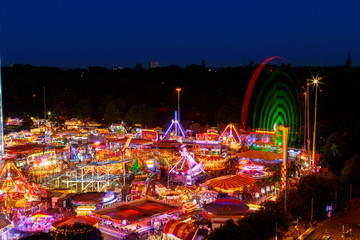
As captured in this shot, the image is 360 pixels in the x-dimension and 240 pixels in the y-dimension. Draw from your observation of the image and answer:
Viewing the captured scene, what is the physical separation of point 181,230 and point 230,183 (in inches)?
290

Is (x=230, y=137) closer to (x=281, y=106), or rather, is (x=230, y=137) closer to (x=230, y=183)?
(x=281, y=106)

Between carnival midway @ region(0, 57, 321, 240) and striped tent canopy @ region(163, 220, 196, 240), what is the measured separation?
37 mm

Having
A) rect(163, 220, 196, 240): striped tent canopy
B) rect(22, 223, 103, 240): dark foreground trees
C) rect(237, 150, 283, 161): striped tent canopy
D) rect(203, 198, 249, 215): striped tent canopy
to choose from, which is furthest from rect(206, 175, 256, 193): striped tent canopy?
rect(22, 223, 103, 240): dark foreground trees

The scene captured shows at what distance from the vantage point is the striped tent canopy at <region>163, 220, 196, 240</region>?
1403 cm

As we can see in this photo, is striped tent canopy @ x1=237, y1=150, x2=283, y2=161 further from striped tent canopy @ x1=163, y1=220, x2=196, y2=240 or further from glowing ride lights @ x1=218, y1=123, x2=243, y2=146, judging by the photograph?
striped tent canopy @ x1=163, y1=220, x2=196, y2=240

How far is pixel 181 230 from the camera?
1419 cm

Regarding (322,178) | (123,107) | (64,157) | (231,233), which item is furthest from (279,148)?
(123,107)

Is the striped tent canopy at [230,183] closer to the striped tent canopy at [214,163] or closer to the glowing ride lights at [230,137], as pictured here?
the striped tent canopy at [214,163]

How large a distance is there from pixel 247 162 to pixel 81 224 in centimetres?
1529

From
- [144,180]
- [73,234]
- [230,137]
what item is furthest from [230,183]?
[230,137]

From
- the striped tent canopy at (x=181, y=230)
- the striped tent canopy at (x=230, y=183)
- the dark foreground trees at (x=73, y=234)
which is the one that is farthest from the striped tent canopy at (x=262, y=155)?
the dark foreground trees at (x=73, y=234)

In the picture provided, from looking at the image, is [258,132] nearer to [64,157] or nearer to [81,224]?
[64,157]

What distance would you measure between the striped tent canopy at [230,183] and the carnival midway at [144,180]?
0.19ft

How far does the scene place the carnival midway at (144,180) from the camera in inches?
630
